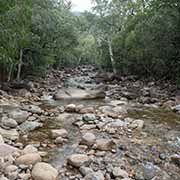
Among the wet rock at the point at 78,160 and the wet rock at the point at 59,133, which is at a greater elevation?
the wet rock at the point at 78,160

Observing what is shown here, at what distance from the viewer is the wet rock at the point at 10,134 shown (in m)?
5.38

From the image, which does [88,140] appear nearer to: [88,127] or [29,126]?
[88,127]

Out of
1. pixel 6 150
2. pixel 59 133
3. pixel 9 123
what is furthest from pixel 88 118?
pixel 6 150

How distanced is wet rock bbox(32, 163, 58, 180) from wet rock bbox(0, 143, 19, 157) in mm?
685

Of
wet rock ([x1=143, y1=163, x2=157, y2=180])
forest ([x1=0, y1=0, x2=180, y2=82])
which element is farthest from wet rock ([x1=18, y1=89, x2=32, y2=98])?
wet rock ([x1=143, y1=163, x2=157, y2=180])

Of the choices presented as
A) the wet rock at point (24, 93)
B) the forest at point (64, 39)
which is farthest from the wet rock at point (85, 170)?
the wet rock at point (24, 93)

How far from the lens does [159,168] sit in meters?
4.41

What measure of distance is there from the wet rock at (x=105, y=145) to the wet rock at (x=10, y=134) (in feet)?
5.30

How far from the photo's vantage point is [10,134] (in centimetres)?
552

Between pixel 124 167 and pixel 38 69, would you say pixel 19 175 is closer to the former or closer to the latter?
pixel 124 167

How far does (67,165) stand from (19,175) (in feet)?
2.63

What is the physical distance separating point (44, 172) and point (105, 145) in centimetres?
150

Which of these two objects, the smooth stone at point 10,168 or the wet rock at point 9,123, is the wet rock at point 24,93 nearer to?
the wet rock at point 9,123

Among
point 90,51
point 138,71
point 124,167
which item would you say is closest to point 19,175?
point 124,167
